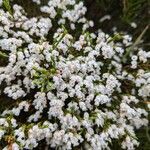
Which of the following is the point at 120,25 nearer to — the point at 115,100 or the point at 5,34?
the point at 115,100

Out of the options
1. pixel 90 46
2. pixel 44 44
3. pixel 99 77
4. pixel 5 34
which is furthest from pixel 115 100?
pixel 5 34

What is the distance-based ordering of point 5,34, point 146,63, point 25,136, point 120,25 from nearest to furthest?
point 25,136 < point 5,34 < point 146,63 < point 120,25

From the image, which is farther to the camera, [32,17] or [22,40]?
[32,17]

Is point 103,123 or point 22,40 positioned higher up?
point 22,40

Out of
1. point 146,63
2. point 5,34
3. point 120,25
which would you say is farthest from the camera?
point 120,25

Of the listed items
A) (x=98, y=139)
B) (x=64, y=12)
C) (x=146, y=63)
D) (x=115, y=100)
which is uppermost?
(x=64, y=12)

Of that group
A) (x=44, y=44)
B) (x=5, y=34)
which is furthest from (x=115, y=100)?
(x=5, y=34)

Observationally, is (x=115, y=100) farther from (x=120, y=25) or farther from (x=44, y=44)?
(x=120, y=25)
